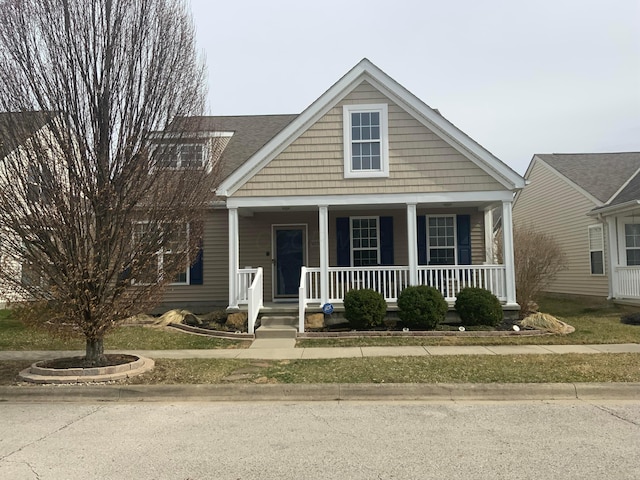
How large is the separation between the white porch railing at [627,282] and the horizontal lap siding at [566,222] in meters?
1.16

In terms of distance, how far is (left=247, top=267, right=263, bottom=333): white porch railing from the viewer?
37.8ft

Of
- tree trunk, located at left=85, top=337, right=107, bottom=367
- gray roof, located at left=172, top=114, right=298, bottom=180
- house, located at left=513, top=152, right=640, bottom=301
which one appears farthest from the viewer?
house, located at left=513, top=152, right=640, bottom=301

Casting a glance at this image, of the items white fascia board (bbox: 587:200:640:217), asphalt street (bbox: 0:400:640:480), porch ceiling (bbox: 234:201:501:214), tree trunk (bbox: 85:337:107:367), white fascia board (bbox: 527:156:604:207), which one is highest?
white fascia board (bbox: 527:156:604:207)

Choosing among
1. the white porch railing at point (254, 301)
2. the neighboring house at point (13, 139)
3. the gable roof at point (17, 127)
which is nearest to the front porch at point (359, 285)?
the white porch railing at point (254, 301)

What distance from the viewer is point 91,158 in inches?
288

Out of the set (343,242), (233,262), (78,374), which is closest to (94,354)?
(78,374)

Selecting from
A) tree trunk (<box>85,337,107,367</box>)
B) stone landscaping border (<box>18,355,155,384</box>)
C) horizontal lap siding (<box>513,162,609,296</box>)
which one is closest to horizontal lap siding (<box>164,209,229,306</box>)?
tree trunk (<box>85,337,107,367</box>)

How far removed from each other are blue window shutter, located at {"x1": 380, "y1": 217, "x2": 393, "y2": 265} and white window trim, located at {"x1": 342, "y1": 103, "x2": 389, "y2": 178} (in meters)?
2.17

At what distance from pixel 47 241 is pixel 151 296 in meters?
1.75

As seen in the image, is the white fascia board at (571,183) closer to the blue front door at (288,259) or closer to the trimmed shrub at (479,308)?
the trimmed shrub at (479,308)

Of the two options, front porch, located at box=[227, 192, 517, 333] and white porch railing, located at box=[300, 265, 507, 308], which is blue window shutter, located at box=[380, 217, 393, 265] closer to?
front porch, located at box=[227, 192, 517, 333]

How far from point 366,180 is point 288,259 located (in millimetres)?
3747

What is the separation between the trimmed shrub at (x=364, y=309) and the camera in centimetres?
1152

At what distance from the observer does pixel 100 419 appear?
6.05 metres
